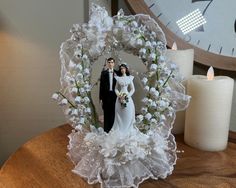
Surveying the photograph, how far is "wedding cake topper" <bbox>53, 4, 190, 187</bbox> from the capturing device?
2.06ft

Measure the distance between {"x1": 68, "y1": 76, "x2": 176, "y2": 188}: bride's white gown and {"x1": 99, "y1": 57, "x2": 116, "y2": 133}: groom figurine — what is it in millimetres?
13

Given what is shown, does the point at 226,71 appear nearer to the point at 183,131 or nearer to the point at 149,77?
the point at 183,131

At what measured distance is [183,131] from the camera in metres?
0.90

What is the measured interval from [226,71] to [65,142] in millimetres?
494

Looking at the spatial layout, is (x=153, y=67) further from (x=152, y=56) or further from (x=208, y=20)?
(x=208, y=20)

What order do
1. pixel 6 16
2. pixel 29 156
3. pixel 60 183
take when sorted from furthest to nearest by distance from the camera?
1. pixel 6 16
2. pixel 29 156
3. pixel 60 183

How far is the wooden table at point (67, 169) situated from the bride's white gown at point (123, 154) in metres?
0.02

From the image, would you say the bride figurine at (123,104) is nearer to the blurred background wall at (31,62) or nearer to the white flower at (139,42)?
the white flower at (139,42)

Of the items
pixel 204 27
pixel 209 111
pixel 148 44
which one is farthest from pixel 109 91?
pixel 204 27

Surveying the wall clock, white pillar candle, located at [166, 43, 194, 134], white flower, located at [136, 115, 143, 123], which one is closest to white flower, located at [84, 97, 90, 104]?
white flower, located at [136, 115, 143, 123]

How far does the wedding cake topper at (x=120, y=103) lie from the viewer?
0.63m

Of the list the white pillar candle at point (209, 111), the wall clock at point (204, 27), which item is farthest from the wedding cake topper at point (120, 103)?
the wall clock at point (204, 27)

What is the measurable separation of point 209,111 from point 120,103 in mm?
255

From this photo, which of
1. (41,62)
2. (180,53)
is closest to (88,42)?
(180,53)
